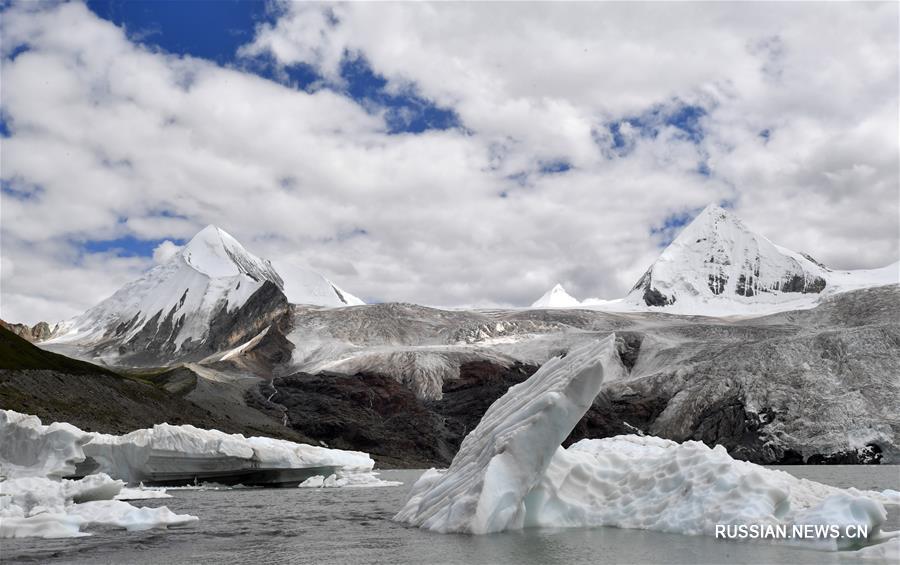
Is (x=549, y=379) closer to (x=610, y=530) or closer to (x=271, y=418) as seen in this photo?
(x=610, y=530)

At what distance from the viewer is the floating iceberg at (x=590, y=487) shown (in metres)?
19.3

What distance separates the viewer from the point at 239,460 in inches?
1847

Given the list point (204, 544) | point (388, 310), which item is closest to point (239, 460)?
point (204, 544)

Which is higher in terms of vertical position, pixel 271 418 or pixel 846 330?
pixel 846 330

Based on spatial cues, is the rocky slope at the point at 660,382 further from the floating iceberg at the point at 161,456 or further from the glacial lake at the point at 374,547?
→ the glacial lake at the point at 374,547

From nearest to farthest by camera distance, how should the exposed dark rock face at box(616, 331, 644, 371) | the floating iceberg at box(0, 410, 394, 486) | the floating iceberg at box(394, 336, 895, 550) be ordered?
the floating iceberg at box(394, 336, 895, 550) < the floating iceberg at box(0, 410, 394, 486) < the exposed dark rock face at box(616, 331, 644, 371)

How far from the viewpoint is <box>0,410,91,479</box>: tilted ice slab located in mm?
40156

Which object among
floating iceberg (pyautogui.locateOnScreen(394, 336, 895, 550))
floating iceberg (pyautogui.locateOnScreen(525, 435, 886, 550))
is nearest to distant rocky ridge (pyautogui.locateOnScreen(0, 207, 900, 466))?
floating iceberg (pyautogui.locateOnScreen(394, 336, 895, 550))

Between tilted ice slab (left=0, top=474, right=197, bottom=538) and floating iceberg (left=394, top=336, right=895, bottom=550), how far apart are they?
847 cm

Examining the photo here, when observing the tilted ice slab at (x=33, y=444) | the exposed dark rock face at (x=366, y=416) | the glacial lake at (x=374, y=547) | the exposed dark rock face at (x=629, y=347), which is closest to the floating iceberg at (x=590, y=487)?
the glacial lake at (x=374, y=547)

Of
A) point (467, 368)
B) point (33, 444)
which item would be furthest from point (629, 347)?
point (33, 444)

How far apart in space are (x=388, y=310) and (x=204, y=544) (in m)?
158

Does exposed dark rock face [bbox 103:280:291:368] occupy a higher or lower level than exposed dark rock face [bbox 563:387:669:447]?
higher

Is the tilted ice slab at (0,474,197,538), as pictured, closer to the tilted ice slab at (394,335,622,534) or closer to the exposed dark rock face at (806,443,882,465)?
the tilted ice slab at (394,335,622,534)
